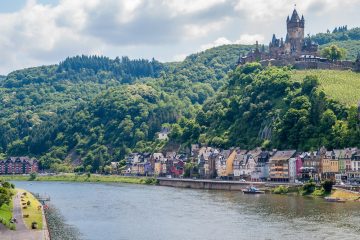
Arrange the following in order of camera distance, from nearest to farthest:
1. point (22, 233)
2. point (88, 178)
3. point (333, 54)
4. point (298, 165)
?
point (22, 233)
point (298, 165)
point (88, 178)
point (333, 54)

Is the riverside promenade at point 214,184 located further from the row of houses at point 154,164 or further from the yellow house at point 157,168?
the yellow house at point 157,168

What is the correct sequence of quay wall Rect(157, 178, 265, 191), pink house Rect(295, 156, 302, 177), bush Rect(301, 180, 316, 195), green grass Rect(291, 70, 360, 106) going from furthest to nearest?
green grass Rect(291, 70, 360, 106) < quay wall Rect(157, 178, 265, 191) < pink house Rect(295, 156, 302, 177) < bush Rect(301, 180, 316, 195)

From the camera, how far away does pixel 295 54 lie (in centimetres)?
17750

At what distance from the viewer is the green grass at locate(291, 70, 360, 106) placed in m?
135

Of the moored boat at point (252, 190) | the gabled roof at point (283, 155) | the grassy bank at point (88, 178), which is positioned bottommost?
the moored boat at point (252, 190)

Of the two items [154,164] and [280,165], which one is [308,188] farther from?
[154,164]

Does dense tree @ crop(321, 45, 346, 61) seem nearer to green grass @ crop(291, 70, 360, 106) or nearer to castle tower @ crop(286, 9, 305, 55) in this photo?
castle tower @ crop(286, 9, 305, 55)

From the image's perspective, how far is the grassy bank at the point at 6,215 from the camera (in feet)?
199

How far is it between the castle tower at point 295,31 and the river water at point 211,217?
89.1 meters

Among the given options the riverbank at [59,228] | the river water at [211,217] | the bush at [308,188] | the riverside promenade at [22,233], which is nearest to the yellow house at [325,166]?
the bush at [308,188]

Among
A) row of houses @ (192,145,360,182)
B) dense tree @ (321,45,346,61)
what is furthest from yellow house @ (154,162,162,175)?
dense tree @ (321,45,346,61)

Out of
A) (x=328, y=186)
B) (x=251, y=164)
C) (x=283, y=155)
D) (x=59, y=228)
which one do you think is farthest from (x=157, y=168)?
(x=59, y=228)

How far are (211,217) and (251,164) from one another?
55.0m

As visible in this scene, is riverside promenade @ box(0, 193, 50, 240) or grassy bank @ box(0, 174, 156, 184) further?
grassy bank @ box(0, 174, 156, 184)
